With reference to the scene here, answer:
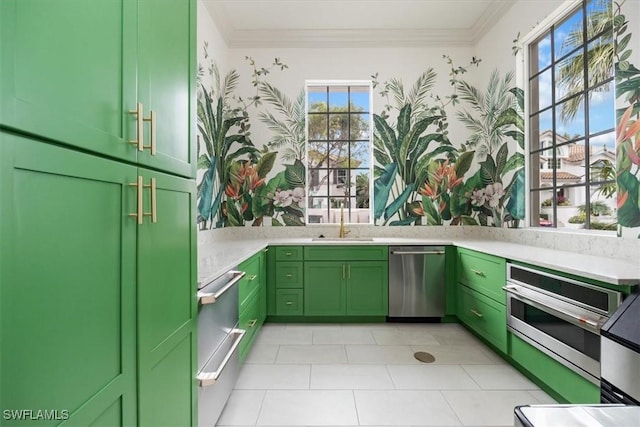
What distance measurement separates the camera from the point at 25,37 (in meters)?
0.59

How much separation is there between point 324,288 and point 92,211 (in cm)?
275

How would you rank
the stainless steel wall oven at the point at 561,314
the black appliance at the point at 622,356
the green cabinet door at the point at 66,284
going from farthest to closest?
the stainless steel wall oven at the point at 561,314
the black appliance at the point at 622,356
the green cabinet door at the point at 66,284

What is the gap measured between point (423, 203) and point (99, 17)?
3.59 m

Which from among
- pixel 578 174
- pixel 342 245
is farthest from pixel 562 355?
pixel 342 245

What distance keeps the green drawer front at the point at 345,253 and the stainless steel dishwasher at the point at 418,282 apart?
125mm

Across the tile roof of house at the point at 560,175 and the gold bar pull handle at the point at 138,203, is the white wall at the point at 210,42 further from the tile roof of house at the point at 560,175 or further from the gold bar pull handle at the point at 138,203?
the tile roof of house at the point at 560,175

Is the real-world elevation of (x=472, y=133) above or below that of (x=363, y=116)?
below

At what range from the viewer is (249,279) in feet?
8.30

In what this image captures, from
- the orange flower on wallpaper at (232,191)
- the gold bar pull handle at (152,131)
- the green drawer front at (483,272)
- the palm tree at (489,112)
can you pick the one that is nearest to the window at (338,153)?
the orange flower on wallpaper at (232,191)

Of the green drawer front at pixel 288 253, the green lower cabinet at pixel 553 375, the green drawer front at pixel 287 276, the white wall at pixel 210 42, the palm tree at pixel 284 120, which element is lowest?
the green lower cabinet at pixel 553 375

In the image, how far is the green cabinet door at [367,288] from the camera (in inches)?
130

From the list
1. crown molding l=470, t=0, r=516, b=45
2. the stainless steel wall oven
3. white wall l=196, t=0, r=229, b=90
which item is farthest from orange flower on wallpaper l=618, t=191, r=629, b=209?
white wall l=196, t=0, r=229, b=90

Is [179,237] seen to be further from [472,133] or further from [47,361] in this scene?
[472,133]

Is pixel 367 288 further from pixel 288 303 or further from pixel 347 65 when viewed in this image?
pixel 347 65
